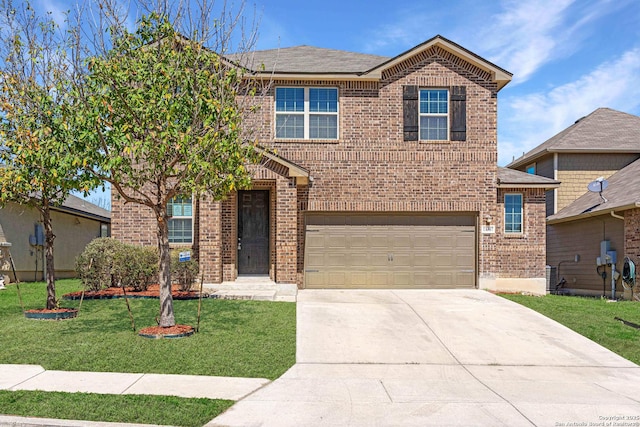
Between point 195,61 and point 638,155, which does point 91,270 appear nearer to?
point 195,61

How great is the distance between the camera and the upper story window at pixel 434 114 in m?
15.8

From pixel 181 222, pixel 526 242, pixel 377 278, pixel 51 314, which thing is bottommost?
pixel 51 314

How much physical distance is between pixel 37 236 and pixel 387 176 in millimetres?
12900

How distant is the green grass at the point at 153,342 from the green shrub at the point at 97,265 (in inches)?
43.4

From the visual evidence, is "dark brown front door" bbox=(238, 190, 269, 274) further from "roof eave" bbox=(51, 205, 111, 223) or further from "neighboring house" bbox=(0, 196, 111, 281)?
"roof eave" bbox=(51, 205, 111, 223)

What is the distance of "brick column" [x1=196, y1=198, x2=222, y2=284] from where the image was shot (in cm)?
1445

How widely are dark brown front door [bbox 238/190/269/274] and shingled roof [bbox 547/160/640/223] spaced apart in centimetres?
1045

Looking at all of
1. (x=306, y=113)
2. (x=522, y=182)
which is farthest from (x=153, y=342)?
(x=522, y=182)

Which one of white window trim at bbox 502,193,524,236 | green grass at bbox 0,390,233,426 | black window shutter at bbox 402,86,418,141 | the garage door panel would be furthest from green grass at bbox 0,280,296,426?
white window trim at bbox 502,193,524,236

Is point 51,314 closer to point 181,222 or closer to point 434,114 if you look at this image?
point 181,222

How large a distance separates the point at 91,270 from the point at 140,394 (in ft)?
23.4

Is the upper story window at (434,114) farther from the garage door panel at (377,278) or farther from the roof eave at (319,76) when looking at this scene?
the garage door panel at (377,278)

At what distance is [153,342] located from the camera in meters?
8.76

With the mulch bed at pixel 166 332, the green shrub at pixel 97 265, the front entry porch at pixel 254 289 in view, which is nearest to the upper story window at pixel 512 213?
the front entry porch at pixel 254 289
